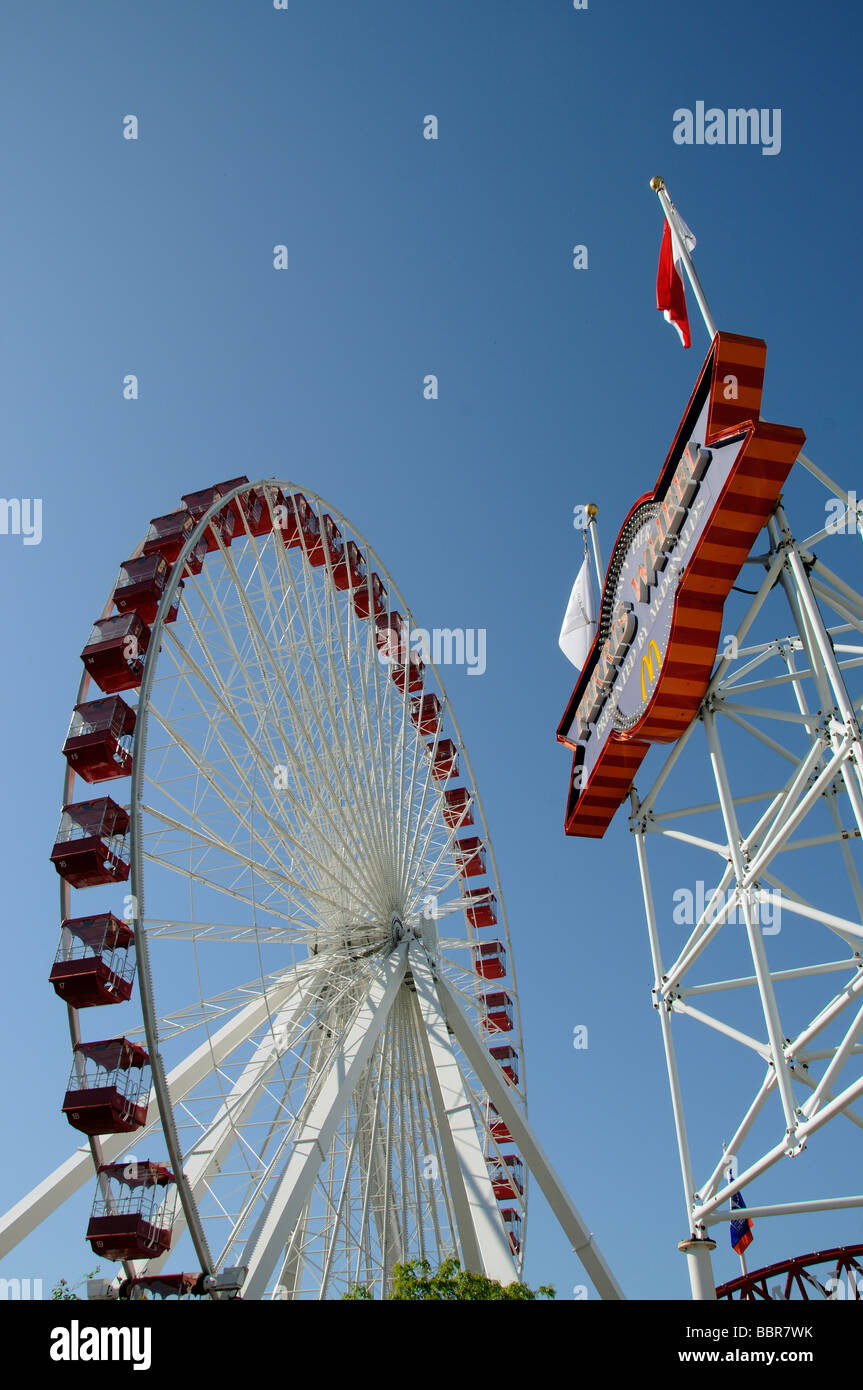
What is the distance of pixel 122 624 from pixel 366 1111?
11.0 metres

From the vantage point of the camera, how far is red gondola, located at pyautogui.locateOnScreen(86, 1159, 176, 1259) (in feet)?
47.7

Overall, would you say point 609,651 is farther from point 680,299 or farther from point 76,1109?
point 76,1109

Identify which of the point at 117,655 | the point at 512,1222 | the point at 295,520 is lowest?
the point at 512,1222

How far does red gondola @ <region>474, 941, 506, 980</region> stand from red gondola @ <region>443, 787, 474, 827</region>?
11.7 feet

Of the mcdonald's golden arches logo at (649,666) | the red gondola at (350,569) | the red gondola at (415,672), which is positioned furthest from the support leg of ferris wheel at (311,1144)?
the red gondola at (415,672)

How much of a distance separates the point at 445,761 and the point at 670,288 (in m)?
20.5

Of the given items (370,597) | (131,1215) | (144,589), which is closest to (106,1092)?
(131,1215)

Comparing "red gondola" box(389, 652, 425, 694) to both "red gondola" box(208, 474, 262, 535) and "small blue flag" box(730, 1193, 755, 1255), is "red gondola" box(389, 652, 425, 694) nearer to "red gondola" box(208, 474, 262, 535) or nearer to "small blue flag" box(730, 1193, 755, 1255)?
"red gondola" box(208, 474, 262, 535)

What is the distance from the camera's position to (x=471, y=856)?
105 feet

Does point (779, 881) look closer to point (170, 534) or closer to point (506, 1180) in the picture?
point (170, 534)

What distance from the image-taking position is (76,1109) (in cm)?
1527

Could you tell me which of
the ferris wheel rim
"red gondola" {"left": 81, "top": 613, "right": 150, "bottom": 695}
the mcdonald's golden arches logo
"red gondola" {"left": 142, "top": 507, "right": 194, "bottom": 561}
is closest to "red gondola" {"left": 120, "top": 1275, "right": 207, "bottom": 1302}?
the ferris wheel rim
